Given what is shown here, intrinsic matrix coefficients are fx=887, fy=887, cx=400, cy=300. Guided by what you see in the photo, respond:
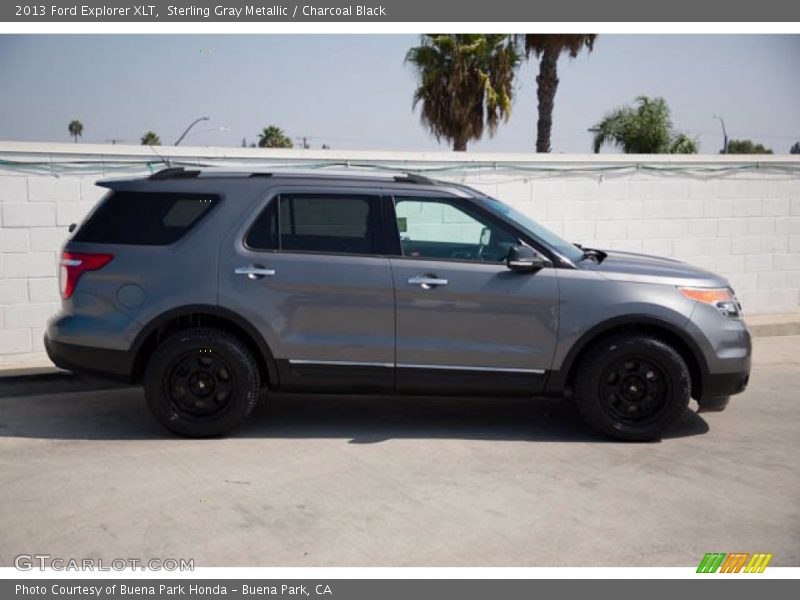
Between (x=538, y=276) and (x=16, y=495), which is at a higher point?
(x=538, y=276)

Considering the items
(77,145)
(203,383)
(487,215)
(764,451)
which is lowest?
(764,451)

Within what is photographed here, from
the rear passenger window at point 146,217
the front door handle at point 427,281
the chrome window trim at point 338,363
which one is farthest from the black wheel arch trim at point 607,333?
the rear passenger window at point 146,217

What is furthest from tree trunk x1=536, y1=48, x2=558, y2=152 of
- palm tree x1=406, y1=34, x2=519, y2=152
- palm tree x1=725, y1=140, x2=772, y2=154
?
palm tree x1=725, y1=140, x2=772, y2=154

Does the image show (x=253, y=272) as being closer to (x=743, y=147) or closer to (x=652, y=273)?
(x=652, y=273)

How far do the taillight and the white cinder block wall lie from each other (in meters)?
2.47

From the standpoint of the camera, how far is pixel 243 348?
607cm

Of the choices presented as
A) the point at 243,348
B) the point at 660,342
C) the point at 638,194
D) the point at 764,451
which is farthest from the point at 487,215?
the point at 638,194

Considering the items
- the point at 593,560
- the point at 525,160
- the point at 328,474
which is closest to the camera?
the point at 593,560

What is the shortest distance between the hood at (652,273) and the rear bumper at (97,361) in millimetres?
3214

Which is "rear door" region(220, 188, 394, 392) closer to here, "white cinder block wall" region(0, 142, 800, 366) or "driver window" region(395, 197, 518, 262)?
"driver window" region(395, 197, 518, 262)

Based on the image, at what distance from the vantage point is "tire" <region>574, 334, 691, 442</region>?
6004mm

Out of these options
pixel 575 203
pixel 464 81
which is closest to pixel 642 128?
pixel 464 81

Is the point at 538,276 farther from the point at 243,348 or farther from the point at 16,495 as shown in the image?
the point at 16,495

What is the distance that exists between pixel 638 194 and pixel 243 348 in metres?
6.59
